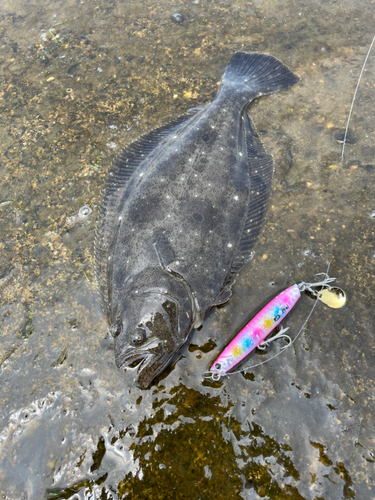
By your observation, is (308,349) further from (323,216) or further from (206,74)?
(206,74)

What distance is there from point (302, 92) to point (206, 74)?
1.26 meters

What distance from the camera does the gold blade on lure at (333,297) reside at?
9.90 ft

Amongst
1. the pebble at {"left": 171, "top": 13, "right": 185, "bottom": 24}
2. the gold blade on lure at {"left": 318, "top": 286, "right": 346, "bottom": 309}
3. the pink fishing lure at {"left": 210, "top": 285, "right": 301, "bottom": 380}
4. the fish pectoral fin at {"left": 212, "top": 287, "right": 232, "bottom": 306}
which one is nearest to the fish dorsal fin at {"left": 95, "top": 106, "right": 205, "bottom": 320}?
the fish pectoral fin at {"left": 212, "top": 287, "right": 232, "bottom": 306}

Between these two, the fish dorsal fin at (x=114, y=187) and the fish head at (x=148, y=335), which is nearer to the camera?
the fish head at (x=148, y=335)

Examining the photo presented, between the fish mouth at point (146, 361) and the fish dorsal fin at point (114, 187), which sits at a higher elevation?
the fish dorsal fin at point (114, 187)

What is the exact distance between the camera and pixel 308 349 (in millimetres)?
2861

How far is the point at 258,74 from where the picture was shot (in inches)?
165

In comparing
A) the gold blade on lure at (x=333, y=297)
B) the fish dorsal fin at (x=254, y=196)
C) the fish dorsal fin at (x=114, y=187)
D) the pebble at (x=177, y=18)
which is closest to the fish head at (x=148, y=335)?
the fish dorsal fin at (x=114, y=187)

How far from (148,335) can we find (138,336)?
0.09 metres

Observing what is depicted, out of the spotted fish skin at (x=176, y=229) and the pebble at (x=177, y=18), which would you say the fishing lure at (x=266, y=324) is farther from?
the pebble at (x=177, y=18)

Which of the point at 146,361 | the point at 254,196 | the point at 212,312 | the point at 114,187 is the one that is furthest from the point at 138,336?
the point at 254,196

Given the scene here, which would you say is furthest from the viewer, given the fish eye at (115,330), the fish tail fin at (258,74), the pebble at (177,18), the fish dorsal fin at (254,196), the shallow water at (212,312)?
the pebble at (177,18)

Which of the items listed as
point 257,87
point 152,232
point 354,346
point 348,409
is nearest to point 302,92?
point 257,87

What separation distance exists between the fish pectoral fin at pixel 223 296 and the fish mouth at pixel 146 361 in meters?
0.64
